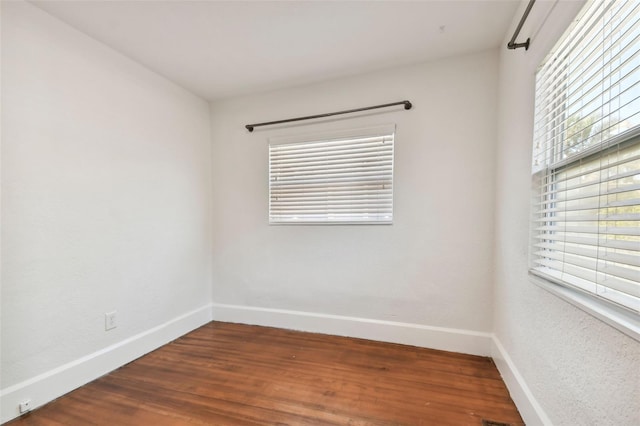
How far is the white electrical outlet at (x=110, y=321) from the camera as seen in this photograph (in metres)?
1.98

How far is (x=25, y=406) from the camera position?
60.4 inches

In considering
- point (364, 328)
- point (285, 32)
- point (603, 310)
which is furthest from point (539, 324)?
point (285, 32)

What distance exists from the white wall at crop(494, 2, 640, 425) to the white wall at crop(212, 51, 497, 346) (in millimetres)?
177

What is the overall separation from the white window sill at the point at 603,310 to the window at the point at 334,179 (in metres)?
1.35

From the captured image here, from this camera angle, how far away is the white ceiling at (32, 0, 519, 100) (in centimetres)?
165

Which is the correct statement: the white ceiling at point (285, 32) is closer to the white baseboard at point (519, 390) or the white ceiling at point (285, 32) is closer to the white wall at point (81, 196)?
the white wall at point (81, 196)

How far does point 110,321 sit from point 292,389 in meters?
1.42

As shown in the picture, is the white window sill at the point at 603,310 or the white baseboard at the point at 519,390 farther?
the white baseboard at the point at 519,390

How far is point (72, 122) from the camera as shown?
5.87 ft

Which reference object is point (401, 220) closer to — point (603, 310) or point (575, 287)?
point (575, 287)

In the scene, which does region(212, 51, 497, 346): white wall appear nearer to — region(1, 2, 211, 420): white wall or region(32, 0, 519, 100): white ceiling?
region(32, 0, 519, 100): white ceiling

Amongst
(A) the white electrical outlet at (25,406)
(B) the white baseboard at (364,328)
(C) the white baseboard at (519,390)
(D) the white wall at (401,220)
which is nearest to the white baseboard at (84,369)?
(A) the white electrical outlet at (25,406)

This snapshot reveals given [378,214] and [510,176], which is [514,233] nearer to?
[510,176]

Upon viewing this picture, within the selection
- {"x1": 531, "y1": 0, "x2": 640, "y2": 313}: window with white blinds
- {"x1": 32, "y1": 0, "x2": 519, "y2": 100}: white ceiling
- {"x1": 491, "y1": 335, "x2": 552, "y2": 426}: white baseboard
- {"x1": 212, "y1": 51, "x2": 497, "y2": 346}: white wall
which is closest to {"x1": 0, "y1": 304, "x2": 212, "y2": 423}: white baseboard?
{"x1": 212, "y1": 51, "x2": 497, "y2": 346}: white wall
